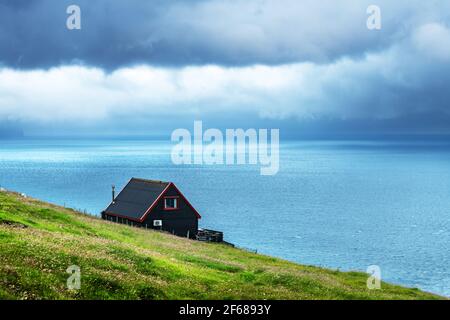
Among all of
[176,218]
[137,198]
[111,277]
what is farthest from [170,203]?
[111,277]

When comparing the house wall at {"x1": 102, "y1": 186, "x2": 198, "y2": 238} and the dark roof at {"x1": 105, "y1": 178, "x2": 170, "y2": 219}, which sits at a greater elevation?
→ the dark roof at {"x1": 105, "y1": 178, "x2": 170, "y2": 219}

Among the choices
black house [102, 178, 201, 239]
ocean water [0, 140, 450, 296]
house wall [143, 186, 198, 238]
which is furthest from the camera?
ocean water [0, 140, 450, 296]

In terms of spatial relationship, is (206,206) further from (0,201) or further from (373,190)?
(0,201)

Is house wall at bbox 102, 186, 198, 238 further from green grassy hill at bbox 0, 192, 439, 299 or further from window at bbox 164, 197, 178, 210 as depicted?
green grassy hill at bbox 0, 192, 439, 299

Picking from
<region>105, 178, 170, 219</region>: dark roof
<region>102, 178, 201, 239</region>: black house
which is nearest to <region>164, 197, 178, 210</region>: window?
<region>102, 178, 201, 239</region>: black house

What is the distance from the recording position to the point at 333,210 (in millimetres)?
144125

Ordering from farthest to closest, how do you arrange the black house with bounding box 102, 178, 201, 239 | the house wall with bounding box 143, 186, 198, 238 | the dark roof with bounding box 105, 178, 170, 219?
the dark roof with bounding box 105, 178, 170, 219
the house wall with bounding box 143, 186, 198, 238
the black house with bounding box 102, 178, 201, 239

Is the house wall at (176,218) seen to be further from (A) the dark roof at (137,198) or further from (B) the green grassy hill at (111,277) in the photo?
(B) the green grassy hill at (111,277)

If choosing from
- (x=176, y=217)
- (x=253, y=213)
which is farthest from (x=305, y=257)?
(x=253, y=213)

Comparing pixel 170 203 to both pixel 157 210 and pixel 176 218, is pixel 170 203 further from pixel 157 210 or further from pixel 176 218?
pixel 176 218

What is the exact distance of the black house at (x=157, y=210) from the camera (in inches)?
3051

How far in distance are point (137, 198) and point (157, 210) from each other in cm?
479

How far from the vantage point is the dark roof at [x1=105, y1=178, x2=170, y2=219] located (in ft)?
257
